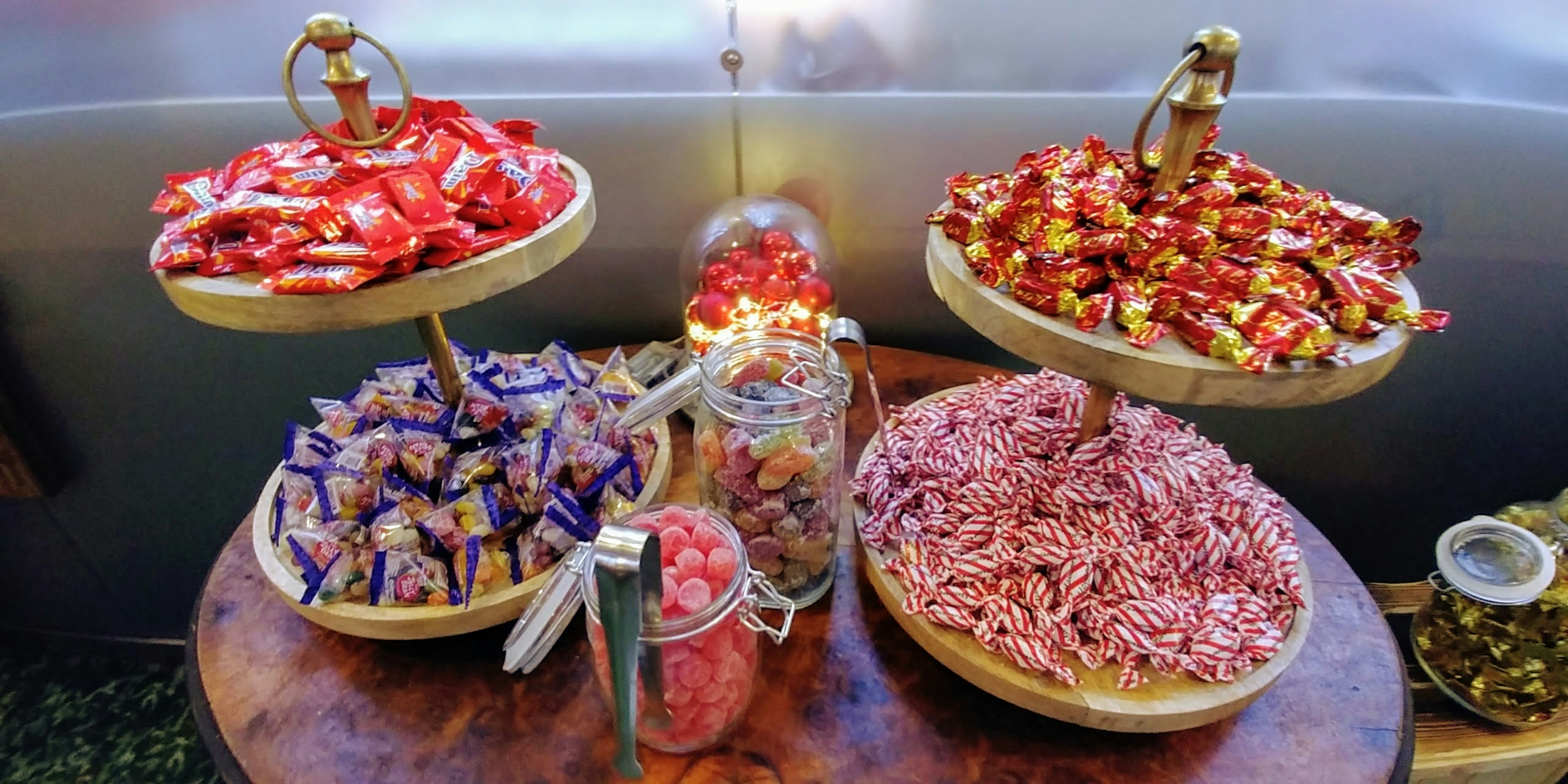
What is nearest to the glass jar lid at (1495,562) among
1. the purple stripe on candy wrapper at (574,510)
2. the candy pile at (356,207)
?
the purple stripe on candy wrapper at (574,510)

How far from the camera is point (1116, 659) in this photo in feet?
2.16

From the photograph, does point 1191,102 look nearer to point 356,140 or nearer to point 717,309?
point 717,309

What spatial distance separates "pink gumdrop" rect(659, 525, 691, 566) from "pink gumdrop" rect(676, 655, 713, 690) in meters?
0.08

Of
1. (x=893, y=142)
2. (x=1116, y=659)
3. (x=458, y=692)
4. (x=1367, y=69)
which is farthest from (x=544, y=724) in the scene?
(x=1367, y=69)

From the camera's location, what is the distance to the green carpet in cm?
153

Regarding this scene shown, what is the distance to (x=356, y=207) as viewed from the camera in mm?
636

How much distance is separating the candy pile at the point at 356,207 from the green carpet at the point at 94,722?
1.35 metres

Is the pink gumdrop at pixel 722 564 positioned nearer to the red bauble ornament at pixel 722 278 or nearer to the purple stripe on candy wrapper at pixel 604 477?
the purple stripe on candy wrapper at pixel 604 477

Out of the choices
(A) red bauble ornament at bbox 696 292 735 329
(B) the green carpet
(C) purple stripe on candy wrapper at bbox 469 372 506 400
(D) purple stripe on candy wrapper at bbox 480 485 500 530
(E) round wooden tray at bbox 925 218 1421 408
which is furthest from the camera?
(B) the green carpet

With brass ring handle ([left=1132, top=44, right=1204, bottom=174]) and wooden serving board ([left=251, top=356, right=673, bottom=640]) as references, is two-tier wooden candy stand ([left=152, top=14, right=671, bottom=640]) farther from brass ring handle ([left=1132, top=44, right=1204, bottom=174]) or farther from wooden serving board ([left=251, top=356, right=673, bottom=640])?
brass ring handle ([left=1132, top=44, right=1204, bottom=174])

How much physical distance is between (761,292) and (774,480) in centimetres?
39

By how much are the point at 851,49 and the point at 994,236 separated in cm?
54

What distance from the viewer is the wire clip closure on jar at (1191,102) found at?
1.86ft

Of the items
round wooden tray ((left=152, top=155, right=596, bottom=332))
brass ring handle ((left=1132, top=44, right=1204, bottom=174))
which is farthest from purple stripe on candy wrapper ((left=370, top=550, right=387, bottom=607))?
brass ring handle ((left=1132, top=44, right=1204, bottom=174))
